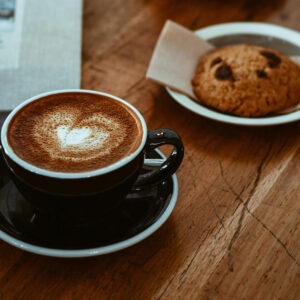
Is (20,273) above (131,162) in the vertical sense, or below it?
below

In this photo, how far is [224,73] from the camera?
30.8 inches

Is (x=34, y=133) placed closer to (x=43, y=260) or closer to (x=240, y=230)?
(x=43, y=260)

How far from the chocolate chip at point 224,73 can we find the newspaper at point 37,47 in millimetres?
244

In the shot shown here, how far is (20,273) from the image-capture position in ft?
1.67

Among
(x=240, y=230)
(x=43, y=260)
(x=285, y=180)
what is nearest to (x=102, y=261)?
(x=43, y=260)

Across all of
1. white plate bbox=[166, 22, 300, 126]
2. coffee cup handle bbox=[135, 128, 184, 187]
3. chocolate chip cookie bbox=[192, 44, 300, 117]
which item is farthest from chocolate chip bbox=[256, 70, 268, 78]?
coffee cup handle bbox=[135, 128, 184, 187]

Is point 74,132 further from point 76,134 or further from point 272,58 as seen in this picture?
point 272,58

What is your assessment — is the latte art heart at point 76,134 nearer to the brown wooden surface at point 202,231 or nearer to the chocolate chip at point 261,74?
the brown wooden surface at point 202,231

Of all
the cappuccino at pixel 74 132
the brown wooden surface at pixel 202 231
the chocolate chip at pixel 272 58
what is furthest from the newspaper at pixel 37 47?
the chocolate chip at pixel 272 58

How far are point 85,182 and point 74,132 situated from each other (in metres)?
0.08

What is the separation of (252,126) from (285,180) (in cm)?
12

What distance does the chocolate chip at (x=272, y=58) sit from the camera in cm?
79

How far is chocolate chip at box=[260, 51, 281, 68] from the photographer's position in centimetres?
79

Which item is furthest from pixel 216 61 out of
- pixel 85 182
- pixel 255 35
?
pixel 85 182
